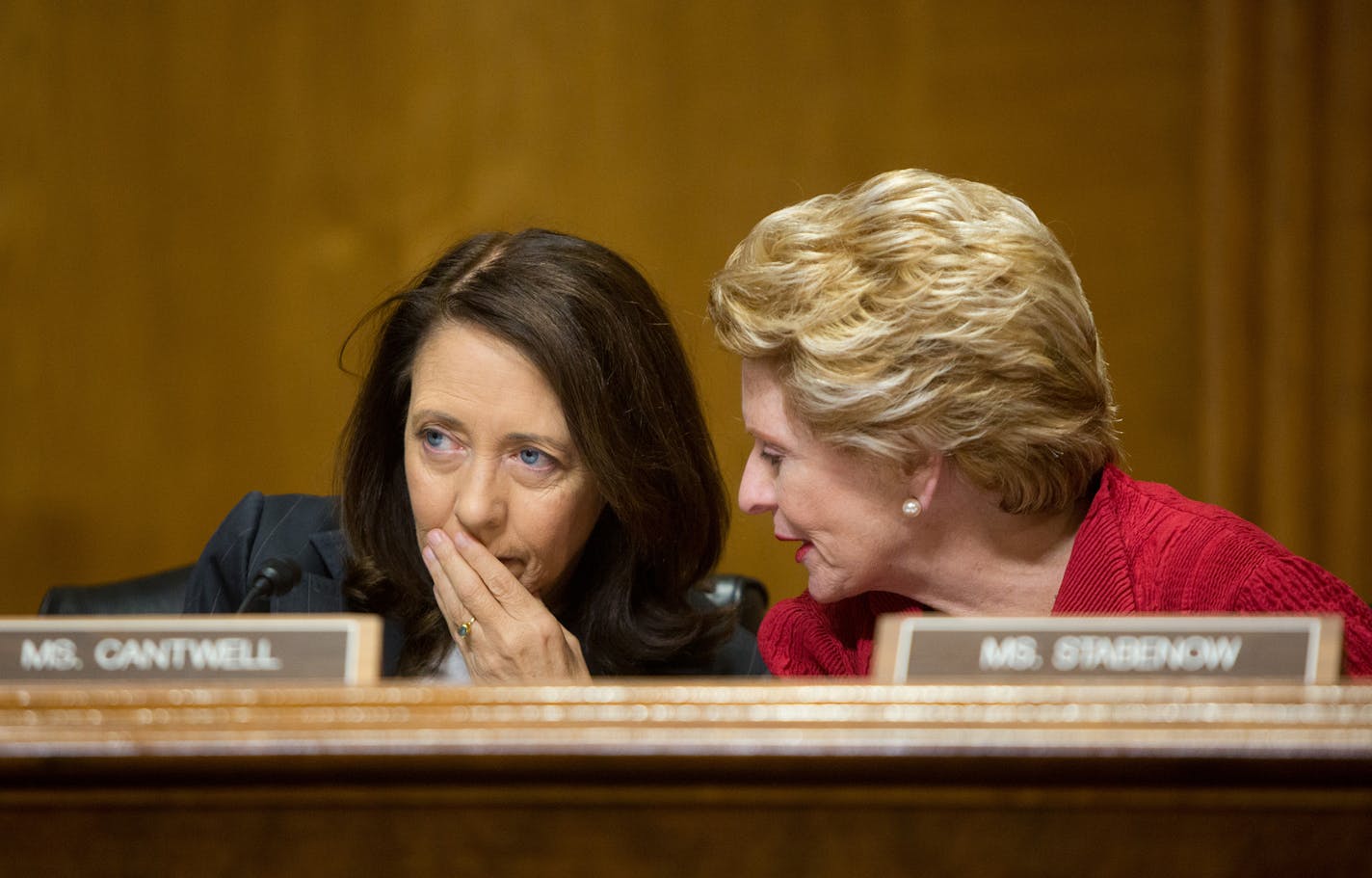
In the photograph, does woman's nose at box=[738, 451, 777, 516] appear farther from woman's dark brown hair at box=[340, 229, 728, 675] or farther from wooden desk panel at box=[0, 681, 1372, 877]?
wooden desk panel at box=[0, 681, 1372, 877]

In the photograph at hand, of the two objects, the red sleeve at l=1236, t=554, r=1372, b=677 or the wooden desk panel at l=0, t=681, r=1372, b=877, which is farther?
the red sleeve at l=1236, t=554, r=1372, b=677

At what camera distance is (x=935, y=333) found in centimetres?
133

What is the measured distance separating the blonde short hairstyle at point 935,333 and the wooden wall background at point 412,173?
143 cm

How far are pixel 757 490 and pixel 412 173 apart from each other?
1792 millimetres

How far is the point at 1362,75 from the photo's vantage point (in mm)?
2479

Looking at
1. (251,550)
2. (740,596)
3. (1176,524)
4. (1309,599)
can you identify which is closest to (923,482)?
(1176,524)

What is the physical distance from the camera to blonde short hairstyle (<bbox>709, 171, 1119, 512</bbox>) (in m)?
1.33

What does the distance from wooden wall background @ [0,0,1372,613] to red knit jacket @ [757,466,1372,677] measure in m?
1.32

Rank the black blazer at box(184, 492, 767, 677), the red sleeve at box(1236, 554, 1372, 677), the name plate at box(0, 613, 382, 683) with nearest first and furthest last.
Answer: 1. the name plate at box(0, 613, 382, 683)
2. the red sleeve at box(1236, 554, 1372, 677)
3. the black blazer at box(184, 492, 767, 677)

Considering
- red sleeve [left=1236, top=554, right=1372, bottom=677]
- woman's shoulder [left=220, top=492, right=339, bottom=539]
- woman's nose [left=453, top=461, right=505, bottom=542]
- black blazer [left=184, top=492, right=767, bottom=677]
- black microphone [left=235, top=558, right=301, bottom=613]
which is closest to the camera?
red sleeve [left=1236, top=554, right=1372, bottom=677]

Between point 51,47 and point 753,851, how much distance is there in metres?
2.91

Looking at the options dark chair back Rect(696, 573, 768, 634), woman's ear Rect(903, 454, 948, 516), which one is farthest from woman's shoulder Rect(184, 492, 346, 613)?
woman's ear Rect(903, 454, 948, 516)

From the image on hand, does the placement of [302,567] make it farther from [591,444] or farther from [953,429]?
[953,429]

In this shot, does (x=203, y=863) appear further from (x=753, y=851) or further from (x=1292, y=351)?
(x=1292, y=351)
